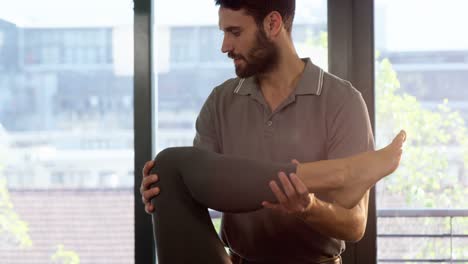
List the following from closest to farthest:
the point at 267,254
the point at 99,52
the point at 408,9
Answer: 1. the point at 267,254
2. the point at 408,9
3. the point at 99,52

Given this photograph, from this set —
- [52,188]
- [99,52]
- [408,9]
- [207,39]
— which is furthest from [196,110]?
[408,9]

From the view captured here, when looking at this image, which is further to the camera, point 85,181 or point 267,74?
point 85,181

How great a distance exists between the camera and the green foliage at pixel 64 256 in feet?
10.4

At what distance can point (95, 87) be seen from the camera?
10.2 feet

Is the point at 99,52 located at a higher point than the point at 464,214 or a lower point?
higher

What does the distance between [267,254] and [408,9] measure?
4.45 ft

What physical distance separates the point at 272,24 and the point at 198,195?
0.64 m

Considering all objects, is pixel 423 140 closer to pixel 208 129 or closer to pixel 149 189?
pixel 208 129

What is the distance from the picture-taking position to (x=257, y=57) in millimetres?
2080

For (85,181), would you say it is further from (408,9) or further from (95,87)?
(408,9)

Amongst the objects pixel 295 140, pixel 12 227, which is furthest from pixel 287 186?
pixel 12 227

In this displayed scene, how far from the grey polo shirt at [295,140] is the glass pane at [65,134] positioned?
1.06 metres

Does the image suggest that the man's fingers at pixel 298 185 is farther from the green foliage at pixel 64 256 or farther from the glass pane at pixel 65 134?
the green foliage at pixel 64 256

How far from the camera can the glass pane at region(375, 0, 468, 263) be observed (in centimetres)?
287
